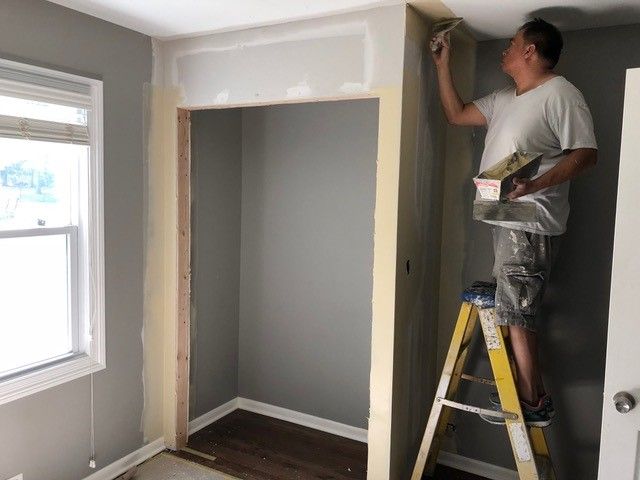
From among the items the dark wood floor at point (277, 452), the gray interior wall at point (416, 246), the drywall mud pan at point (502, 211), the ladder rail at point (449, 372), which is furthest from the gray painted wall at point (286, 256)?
the drywall mud pan at point (502, 211)

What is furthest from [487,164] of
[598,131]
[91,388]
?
[91,388]

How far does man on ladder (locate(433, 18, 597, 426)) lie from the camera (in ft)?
6.97

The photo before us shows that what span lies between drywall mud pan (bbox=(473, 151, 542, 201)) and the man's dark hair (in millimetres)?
575

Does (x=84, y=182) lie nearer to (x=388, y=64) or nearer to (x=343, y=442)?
(x=388, y=64)

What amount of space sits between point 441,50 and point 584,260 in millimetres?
1268

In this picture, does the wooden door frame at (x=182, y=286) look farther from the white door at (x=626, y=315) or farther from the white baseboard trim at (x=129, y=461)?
the white door at (x=626, y=315)

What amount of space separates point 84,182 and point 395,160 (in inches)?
61.3

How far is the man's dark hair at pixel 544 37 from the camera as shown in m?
2.21

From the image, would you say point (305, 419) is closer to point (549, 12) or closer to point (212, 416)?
point (212, 416)

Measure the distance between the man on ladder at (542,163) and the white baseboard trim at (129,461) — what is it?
2114mm

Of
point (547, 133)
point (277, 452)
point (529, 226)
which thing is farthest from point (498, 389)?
point (277, 452)

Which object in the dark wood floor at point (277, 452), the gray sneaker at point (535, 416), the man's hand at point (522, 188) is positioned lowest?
the dark wood floor at point (277, 452)

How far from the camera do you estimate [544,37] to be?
2.21 metres

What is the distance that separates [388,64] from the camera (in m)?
2.31
